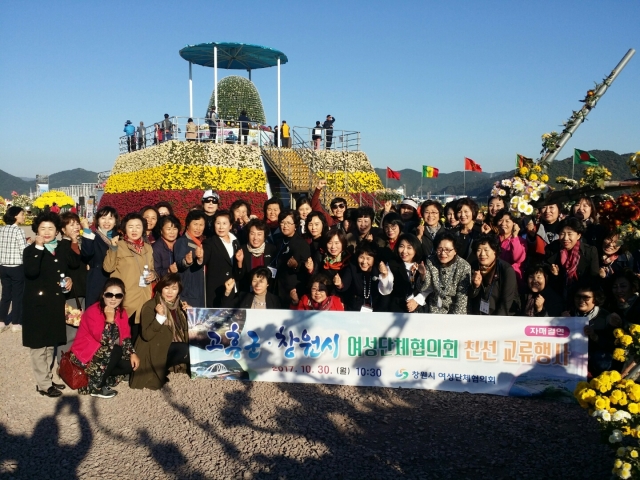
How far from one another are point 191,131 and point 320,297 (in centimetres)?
1872

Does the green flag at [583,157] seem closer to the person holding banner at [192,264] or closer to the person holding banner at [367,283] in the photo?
the person holding banner at [367,283]

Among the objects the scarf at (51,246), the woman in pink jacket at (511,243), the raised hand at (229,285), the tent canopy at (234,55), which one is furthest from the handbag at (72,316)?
the tent canopy at (234,55)

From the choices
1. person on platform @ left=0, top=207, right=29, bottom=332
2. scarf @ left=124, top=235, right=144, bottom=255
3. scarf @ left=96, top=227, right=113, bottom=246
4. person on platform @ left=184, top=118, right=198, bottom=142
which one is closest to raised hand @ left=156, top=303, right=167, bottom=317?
scarf @ left=124, top=235, right=144, bottom=255

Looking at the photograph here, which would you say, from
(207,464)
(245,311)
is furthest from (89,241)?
(207,464)

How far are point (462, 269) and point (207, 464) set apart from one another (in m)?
3.02

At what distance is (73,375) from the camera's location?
200 inches

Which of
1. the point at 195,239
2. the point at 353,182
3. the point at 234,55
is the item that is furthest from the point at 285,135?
the point at 195,239

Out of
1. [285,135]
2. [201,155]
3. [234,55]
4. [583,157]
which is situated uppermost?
[234,55]

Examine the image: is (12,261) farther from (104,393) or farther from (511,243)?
(511,243)

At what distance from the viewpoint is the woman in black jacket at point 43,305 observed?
17.0 feet

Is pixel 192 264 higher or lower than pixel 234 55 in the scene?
lower

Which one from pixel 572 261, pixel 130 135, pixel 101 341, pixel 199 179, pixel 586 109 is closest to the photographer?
pixel 101 341

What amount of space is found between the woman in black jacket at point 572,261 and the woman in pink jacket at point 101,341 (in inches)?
183

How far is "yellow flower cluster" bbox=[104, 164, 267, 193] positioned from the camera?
21094 millimetres
